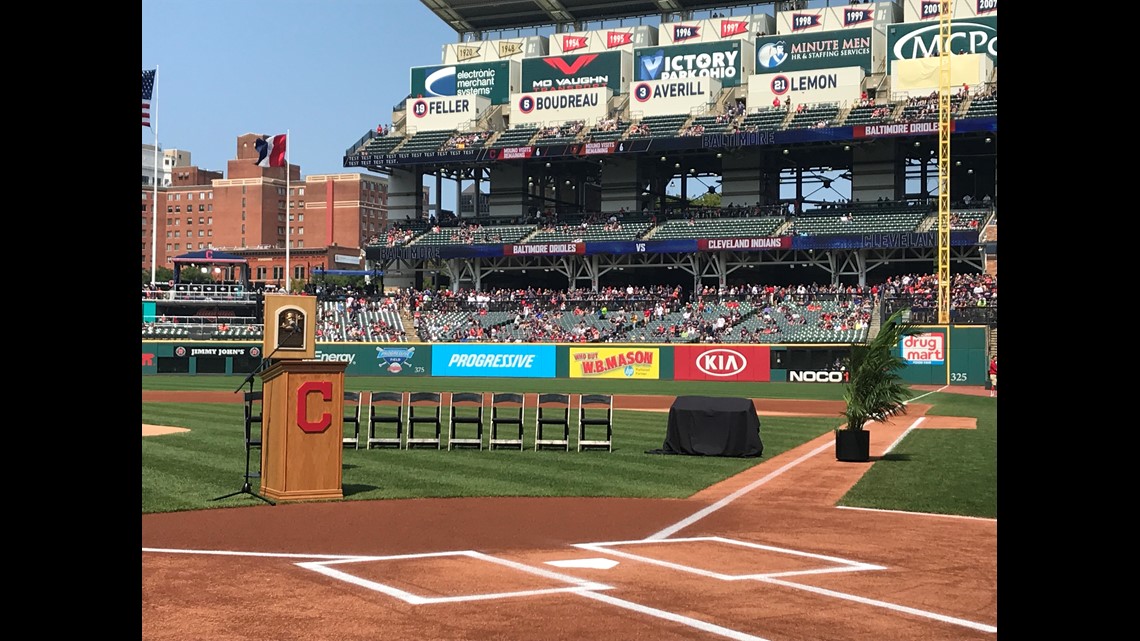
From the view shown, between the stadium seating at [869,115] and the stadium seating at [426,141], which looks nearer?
the stadium seating at [869,115]

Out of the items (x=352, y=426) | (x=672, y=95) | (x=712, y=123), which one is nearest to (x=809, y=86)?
(x=712, y=123)

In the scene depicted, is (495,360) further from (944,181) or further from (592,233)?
(944,181)

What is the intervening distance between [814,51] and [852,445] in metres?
55.3

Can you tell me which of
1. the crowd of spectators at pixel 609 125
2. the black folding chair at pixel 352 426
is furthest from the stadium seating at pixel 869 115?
the black folding chair at pixel 352 426

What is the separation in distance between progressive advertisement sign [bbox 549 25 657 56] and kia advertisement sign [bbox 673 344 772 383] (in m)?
31.2

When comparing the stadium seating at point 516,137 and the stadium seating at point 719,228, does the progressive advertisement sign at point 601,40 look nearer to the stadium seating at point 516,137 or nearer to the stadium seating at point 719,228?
the stadium seating at point 516,137

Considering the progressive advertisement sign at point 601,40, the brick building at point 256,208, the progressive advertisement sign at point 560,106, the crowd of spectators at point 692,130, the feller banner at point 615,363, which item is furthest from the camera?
the brick building at point 256,208

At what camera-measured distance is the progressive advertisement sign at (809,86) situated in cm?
6756

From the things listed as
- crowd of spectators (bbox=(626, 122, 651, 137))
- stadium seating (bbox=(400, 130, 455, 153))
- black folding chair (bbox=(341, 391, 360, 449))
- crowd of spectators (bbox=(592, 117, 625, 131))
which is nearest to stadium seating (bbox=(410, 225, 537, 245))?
stadium seating (bbox=(400, 130, 455, 153))

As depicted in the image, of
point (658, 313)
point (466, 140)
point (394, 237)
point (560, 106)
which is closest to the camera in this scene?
point (658, 313)

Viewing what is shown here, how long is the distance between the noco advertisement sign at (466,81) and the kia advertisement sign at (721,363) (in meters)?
31.9

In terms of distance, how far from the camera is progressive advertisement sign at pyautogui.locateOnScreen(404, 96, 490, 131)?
77.3 metres

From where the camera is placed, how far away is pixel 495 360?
5600 cm

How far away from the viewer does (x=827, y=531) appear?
1161 centimetres
